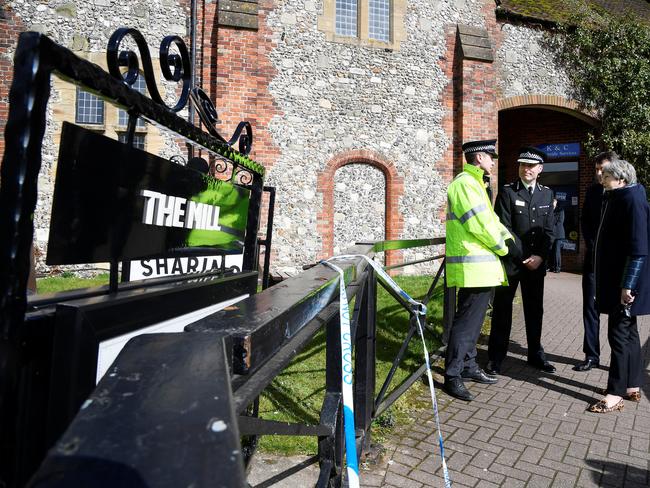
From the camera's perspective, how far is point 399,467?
2781 millimetres

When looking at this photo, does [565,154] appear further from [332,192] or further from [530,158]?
[530,158]

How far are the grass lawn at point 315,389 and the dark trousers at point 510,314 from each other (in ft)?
2.44

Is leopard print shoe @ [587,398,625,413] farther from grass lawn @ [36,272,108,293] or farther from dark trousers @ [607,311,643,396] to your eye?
grass lawn @ [36,272,108,293]

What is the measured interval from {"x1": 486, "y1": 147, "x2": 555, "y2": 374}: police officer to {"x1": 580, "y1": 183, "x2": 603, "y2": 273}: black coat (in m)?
0.43

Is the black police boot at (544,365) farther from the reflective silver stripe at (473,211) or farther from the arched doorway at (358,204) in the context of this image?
the arched doorway at (358,204)

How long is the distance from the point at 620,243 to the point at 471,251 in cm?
113

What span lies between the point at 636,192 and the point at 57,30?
10.4 meters

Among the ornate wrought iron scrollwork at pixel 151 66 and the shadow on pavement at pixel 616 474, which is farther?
the shadow on pavement at pixel 616 474

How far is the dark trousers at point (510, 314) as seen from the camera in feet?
14.9

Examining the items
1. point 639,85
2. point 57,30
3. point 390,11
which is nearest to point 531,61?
point 639,85

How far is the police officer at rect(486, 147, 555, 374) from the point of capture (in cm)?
456

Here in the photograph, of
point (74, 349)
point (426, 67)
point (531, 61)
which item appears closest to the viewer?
point (74, 349)

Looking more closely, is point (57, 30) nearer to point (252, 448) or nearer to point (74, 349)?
point (252, 448)

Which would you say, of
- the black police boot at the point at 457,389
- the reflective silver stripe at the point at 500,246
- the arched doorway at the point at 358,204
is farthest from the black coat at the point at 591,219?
the arched doorway at the point at 358,204
